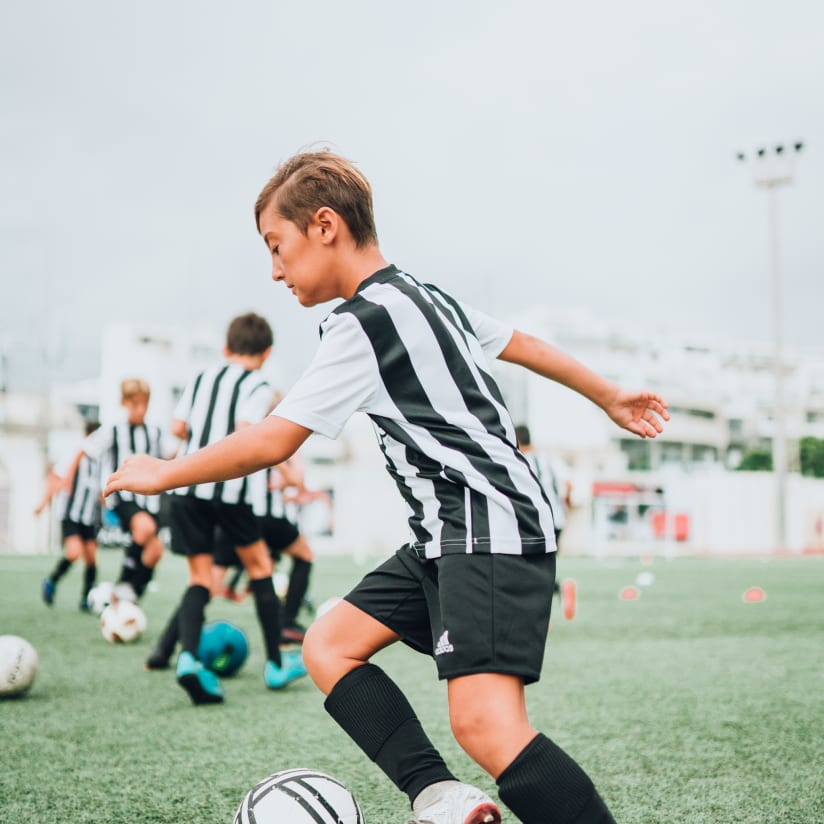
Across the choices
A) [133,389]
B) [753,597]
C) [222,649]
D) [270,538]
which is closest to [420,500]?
[222,649]

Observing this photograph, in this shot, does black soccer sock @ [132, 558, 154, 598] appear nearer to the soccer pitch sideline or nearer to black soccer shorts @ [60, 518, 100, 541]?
the soccer pitch sideline

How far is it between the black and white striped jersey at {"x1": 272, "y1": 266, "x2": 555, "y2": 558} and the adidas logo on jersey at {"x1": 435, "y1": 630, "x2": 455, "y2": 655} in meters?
0.17

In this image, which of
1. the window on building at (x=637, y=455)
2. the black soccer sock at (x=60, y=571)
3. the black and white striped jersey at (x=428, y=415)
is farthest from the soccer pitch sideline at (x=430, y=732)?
the window on building at (x=637, y=455)

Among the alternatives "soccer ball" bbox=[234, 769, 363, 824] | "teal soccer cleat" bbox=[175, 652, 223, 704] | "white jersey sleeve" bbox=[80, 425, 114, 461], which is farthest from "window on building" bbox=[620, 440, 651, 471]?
"soccer ball" bbox=[234, 769, 363, 824]

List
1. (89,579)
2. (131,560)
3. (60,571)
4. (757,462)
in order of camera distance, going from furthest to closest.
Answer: (757,462), (60,571), (89,579), (131,560)

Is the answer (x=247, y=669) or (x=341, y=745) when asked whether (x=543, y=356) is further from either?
(x=247, y=669)

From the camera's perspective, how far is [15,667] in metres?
4.84

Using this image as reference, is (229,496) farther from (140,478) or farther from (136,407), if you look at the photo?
(140,478)

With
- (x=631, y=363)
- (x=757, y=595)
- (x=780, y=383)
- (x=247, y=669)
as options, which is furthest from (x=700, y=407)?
(x=247, y=669)

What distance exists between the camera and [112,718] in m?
4.46

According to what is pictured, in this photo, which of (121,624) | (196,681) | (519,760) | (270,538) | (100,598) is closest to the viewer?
(519,760)

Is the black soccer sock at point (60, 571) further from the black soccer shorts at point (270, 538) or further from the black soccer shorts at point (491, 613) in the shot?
the black soccer shorts at point (491, 613)

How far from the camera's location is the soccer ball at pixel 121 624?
290 inches

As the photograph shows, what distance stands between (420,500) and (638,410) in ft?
2.66
